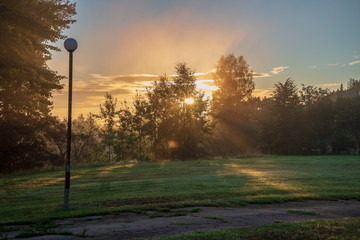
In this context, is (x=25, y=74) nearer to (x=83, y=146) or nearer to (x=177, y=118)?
(x=83, y=146)

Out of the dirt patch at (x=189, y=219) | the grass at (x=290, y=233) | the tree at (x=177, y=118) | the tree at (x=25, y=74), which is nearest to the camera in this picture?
the grass at (x=290, y=233)

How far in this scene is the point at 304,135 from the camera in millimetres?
59781

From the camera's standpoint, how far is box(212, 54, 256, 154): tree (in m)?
57.1

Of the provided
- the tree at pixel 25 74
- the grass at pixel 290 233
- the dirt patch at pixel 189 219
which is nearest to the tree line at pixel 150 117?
the tree at pixel 25 74

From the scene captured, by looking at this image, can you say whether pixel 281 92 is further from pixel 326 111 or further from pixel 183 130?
pixel 183 130

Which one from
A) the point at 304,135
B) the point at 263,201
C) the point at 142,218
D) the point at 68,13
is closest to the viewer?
the point at 142,218

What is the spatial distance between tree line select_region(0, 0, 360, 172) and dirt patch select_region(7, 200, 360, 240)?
627 inches

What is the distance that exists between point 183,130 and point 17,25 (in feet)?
93.1

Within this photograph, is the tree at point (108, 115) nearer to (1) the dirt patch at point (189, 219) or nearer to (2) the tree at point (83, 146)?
(2) the tree at point (83, 146)

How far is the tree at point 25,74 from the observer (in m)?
20.8

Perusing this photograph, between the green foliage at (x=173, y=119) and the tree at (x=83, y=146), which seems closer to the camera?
the tree at (x=83, y=146)

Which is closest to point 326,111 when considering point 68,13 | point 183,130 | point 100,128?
point 183,130

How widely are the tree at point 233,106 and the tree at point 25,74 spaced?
30.8 metres

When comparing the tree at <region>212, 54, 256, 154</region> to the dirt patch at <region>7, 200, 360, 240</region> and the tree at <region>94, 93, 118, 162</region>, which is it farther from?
the dirt patch at <region>7, 200, 360, 240</region>
